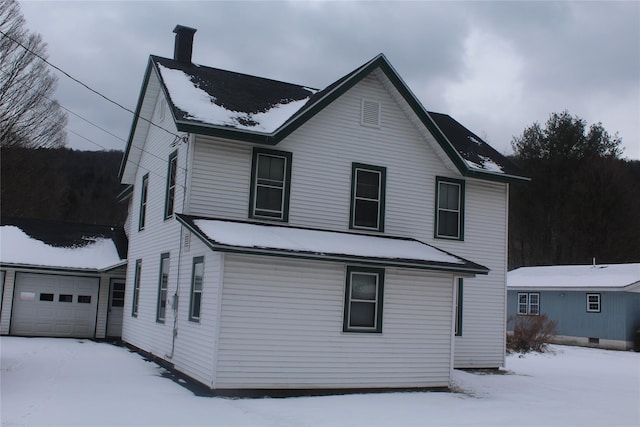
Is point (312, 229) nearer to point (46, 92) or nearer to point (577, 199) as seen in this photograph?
point (46, 92)

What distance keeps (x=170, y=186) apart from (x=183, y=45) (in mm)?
5098

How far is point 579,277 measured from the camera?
31891 millimetres

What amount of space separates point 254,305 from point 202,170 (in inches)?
145

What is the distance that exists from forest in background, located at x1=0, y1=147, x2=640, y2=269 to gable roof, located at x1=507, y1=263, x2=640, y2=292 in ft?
44.6

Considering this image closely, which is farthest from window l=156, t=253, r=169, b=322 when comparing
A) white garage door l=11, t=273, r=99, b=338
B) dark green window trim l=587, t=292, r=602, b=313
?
dark green window trim l=587, t=292, r=602, b=313

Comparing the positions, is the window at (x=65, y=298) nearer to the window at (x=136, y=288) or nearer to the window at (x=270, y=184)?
the window at (x=136, y=288)

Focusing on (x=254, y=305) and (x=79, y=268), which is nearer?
(x=254, y=305)

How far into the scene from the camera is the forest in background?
4427 cm

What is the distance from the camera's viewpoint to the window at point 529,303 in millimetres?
33031

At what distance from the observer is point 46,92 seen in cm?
3947

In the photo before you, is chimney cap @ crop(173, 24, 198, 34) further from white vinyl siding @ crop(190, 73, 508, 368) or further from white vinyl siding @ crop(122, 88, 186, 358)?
white vinyl siding @ crop(190, 73, 508, 368)

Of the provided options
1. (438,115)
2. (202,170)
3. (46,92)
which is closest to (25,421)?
(202,170)

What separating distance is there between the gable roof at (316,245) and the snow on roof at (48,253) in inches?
382

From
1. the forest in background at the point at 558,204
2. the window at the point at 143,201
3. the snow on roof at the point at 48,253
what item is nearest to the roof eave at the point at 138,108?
the window at the point at 143,201
